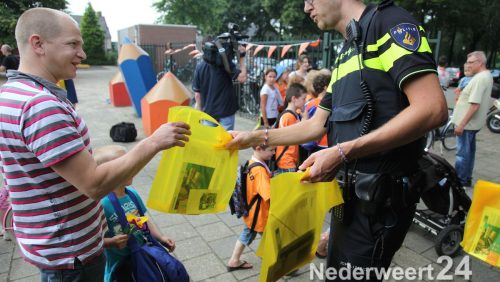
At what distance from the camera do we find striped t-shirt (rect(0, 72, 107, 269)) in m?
1.25

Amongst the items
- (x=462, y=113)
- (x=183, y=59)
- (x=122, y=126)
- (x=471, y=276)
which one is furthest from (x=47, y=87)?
(x=183, y=59)

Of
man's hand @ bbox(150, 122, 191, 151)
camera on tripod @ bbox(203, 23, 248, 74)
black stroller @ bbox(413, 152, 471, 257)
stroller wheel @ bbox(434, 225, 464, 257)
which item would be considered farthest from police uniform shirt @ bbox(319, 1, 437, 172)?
camera on tripod @ bbox(203, 23, 248, 74)

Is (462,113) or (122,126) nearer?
(462,113)

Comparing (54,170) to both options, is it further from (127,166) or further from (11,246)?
(11,246)

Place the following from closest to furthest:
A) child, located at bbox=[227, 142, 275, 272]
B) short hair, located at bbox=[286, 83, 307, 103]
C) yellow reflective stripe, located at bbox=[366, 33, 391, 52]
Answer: yellow reflective stripe, located at bbox=[366, 33, 391, 52], child, located at bbox=[227, 142, 275, 272], short hair, located at bbox=[286, 83, 307, 103]

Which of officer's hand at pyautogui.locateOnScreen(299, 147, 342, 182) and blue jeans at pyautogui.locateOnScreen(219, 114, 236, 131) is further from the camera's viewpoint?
blue jeans at pyautogui.locateOnScreen(219, 114, 236, 131)

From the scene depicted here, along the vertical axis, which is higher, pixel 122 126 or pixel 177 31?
pixel 177 31

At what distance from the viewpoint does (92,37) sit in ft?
125

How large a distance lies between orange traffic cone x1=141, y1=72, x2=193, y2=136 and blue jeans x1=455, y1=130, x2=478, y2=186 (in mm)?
5414

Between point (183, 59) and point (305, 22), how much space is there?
15.1 metres

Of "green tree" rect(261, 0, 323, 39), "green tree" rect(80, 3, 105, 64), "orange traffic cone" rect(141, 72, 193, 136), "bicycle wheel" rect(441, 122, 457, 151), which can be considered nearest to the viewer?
"bicycle wheel" rect(441, 122, 457, 151)

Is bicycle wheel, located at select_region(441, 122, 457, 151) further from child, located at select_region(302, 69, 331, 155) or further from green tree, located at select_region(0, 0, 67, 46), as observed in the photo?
green tree, located at select_region(0, 0, 67, 46)

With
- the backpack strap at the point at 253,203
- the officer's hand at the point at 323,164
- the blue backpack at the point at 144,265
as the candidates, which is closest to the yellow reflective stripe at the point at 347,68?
the officer's hand at the point at 323,164

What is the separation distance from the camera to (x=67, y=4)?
24172 mm
